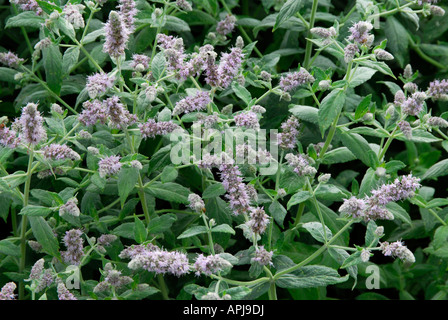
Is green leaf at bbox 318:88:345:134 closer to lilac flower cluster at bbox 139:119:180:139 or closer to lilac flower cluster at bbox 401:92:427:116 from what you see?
lilac flower cluster at bbox 401:92:427:116

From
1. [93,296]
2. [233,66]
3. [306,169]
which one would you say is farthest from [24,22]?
[306,169]

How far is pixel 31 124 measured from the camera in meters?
1.65

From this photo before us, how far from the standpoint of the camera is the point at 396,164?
1937mm

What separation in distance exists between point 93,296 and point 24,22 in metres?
1.10

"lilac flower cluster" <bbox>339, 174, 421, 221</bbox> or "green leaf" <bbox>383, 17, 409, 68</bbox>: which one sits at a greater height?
"green leaf" <bbox>383, 17, 409, 68</bbox>

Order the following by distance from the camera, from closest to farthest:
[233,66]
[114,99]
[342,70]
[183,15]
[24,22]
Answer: [114,99] → [233,66] → [24,22] → [342,70] → [183,15]

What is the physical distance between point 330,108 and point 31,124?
37.5 inches

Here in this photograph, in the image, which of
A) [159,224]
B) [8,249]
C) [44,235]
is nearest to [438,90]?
[159,224]

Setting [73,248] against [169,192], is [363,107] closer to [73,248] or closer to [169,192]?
[169,192]

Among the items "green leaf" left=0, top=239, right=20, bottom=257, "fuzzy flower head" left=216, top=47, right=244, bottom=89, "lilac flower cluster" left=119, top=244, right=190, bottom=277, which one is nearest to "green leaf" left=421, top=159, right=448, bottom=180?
"fuzzy flower head" left=216, top=47, right=244, bottom=89

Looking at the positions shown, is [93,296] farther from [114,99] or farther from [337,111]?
[337,111]

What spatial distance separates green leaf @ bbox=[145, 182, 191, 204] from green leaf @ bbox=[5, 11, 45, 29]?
0.78m

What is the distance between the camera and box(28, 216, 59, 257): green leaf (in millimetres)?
1872

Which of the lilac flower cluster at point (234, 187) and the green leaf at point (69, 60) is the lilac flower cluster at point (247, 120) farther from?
the green leaf at point (69, 60)
